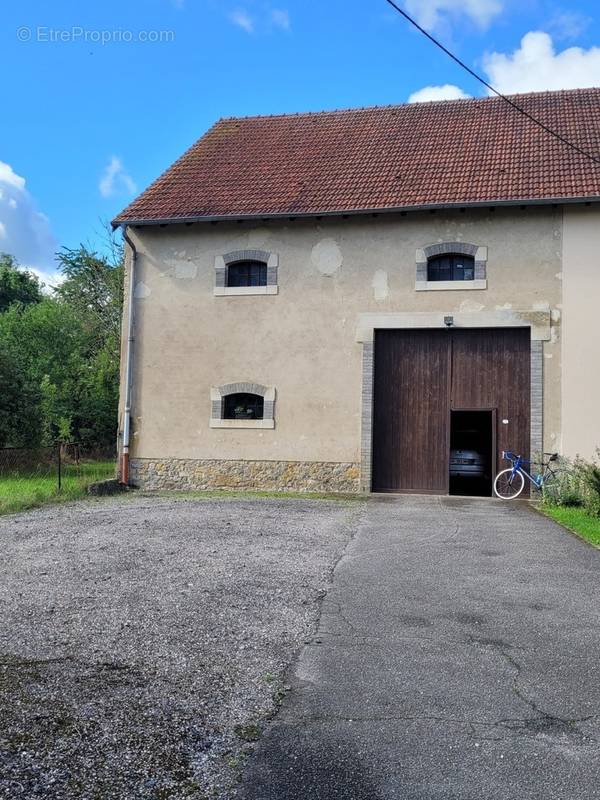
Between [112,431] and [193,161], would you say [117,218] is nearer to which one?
[193,161]

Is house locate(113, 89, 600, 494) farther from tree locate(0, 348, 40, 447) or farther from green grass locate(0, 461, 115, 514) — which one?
tree locate(0, 348, 40, 447)

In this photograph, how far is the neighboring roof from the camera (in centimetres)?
1398

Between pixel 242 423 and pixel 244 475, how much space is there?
43.8 inches

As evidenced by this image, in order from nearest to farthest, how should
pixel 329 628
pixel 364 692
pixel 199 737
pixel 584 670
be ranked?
pixel 199 737 → pixel 364 692 → pixel 584 670 → pixel 329 628

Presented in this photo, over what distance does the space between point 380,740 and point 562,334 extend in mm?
11656

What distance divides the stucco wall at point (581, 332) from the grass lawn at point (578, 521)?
182cm

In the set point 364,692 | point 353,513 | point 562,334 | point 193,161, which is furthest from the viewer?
point 193,161

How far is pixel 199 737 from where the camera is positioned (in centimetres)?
309

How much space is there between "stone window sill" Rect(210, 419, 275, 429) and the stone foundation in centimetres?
77

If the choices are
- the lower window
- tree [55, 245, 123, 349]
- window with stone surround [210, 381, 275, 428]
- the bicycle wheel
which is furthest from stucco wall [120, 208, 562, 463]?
tree [55, 245, 123, 349]

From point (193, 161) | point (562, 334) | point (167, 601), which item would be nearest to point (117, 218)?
point (193, 161)

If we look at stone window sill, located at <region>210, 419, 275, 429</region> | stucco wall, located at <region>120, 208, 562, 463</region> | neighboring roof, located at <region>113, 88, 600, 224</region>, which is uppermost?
neighboring roof, located at <region>113, 88, 600, 224</region>

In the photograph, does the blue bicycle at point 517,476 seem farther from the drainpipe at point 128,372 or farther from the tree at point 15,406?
the tree at point 15,406

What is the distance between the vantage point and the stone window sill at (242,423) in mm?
14578
